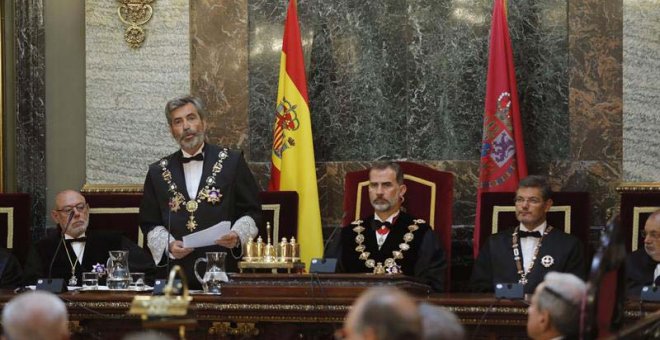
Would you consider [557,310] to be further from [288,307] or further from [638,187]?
[638,187]

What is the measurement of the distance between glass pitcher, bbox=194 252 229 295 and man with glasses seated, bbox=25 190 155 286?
1.40 meters

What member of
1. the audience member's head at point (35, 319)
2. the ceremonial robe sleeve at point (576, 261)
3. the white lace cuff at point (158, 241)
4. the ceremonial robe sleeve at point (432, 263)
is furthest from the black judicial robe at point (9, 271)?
the audience member's head at point (35, 319)

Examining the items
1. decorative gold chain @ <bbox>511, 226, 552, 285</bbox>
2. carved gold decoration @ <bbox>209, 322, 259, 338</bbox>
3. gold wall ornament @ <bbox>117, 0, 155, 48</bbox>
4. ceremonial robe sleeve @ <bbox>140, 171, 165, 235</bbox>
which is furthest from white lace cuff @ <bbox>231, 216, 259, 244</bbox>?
gold wall ornament @ <bbox>117, 0, 155, 48</bbox>

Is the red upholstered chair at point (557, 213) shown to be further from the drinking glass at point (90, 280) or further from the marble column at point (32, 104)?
the marble column at point (32, 104)

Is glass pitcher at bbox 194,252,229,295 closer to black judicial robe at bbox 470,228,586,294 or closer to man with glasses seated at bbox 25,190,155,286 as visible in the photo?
man with glasses seated at bbox 25,190,155,286

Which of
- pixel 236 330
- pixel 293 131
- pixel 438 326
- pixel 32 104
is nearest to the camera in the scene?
pixel 438 326

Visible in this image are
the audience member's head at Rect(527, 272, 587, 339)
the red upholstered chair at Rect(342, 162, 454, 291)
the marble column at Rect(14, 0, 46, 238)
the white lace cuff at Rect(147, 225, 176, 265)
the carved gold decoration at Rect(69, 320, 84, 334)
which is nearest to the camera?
the audience member's head at Rect(527, 272, 587, 339)

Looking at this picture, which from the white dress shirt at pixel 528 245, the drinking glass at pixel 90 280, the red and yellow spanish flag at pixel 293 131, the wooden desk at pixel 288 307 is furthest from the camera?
the red and yellow spanish flag at pixel 293 131

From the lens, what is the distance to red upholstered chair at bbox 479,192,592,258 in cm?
836

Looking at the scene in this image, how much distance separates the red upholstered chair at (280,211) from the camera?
29.0ft

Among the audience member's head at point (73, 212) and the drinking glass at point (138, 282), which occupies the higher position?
the audience member's head at point (73, 212)

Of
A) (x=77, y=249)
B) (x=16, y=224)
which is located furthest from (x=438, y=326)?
(x=16, y=224)

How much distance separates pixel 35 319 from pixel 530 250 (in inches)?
180

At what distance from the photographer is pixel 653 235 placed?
25.9ft
